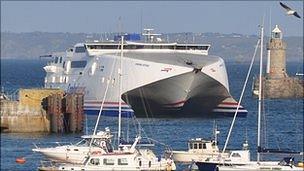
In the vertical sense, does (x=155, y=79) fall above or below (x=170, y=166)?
below

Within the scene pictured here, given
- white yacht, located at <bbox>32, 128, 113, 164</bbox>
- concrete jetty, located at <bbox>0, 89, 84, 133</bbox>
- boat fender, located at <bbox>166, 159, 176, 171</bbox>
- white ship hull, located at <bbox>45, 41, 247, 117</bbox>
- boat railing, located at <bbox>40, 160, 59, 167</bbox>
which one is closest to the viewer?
boat fender, located at <bbox>166, 159, 176, 171</bbox>

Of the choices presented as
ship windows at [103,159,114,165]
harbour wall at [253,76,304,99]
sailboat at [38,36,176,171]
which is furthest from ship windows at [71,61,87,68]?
ship windows at [103,159,114,165]

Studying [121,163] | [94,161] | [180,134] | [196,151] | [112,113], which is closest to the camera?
[121,163]

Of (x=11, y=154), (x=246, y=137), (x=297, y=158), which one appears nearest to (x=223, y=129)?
(x=246, y=137)

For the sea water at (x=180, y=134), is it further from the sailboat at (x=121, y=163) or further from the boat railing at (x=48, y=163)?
the sailboat at (x=121, y=163)

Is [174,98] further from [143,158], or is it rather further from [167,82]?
[143,158]

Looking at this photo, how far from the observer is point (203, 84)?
363 feet

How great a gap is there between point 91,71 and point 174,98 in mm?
8893

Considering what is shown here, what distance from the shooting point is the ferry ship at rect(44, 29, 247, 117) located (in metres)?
109

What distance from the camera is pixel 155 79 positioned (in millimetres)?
108562

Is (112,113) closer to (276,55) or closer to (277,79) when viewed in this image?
(277,79)

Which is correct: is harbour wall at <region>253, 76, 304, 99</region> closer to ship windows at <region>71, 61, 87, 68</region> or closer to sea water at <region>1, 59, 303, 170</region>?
sea water at <region>1, 59, 303, 170</region>

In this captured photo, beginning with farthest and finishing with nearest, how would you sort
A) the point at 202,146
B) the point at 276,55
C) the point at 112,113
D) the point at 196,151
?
the point at 276,55, the point at 112,113, the point at 202,146, the point at 196,151

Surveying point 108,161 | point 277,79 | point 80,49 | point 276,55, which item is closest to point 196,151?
point 108,161
